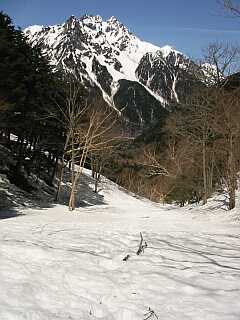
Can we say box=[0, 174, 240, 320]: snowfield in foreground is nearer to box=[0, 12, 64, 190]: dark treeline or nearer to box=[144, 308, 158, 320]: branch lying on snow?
box=[144, 308, 158, 320]: branch lying on snow

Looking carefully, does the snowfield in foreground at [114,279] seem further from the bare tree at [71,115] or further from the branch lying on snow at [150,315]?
the bare tree at [71,115]

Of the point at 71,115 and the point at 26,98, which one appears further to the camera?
the point at 26,98

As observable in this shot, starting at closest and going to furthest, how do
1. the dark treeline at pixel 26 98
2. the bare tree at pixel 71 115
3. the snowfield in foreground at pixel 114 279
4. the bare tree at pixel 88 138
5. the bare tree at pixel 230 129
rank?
the snowfield in foreground at pixel 114 279 → the bare tree at pixel 230 129 → the dark treeline at pixel 26 98 → the bare tree at pixel 88 138 → the bare tree at pixel 71 115

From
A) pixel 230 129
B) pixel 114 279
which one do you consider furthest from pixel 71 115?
pixel 114 279

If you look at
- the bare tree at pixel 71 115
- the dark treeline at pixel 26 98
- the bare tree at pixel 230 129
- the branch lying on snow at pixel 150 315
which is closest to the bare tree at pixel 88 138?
the bare tree at pixel 71 115

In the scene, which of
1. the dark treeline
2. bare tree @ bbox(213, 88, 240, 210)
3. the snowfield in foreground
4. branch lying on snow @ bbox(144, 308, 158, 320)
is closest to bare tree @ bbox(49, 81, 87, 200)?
the dark treeline

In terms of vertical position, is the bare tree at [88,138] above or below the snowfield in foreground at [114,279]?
above

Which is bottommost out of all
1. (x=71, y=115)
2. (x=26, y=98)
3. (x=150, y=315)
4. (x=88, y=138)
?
(x=150, y=315)

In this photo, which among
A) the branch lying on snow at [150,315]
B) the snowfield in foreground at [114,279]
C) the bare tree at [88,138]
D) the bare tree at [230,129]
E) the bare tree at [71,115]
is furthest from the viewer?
the bare tree at [71,115]

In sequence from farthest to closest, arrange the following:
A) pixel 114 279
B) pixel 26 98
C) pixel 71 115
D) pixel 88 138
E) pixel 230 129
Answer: pixel 26 98 < pixel 88 138 < pixel 71 115 < pixel 230 129 < pixel 114 279

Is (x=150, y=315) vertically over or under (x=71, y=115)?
under

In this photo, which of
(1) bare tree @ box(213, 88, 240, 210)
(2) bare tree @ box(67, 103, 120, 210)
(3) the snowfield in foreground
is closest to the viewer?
(3) the snowfield in foreground

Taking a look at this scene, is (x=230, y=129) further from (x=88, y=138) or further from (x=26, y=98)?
(x=26, y=98)

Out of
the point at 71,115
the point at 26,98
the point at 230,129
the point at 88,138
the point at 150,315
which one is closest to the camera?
the point at 150,315
